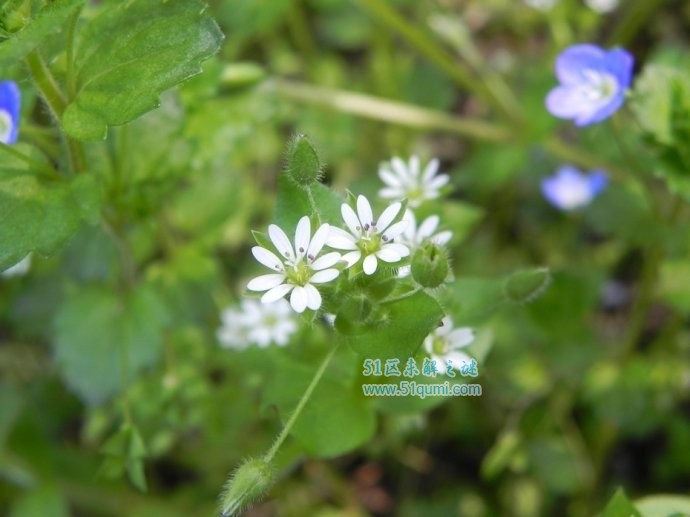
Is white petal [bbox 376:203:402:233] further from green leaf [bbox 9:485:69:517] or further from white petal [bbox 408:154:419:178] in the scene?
green leaf [bbox 9:485:69:517]

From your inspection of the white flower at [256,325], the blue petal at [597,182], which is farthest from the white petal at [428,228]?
the blue petal at [597,182]

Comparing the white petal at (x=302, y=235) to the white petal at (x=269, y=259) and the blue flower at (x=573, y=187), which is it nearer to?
the white petal at (x=269, y=259)

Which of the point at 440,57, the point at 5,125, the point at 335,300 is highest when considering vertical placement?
the point at 5,125

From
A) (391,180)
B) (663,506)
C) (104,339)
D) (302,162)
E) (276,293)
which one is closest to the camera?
(276,293)

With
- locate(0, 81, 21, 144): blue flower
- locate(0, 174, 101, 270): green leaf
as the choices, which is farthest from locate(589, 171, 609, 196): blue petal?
locate(0, 81, 21, 144): blue flower

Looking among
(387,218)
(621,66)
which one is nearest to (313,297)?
(387,218)

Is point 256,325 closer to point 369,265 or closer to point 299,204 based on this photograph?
point 299,204
